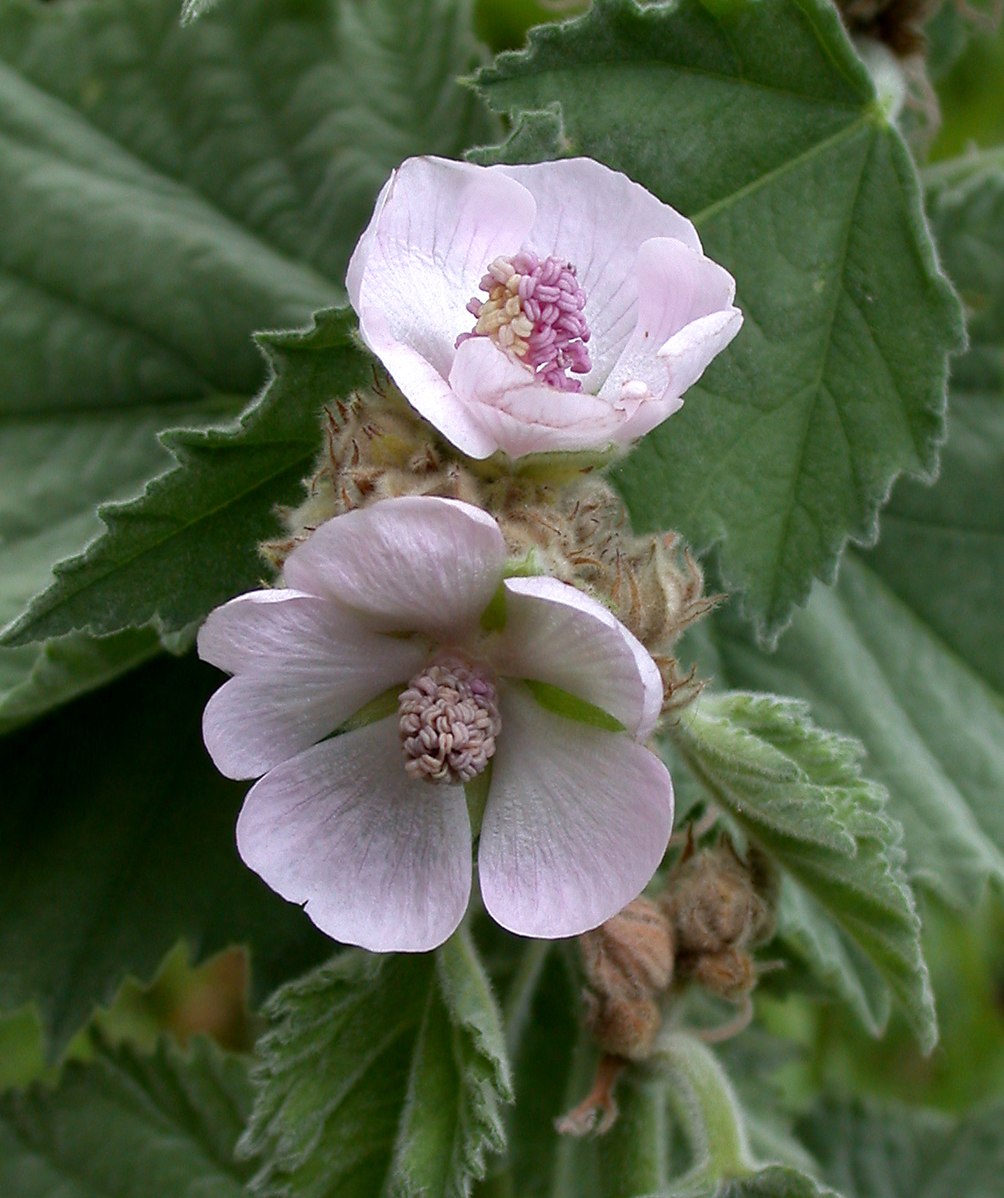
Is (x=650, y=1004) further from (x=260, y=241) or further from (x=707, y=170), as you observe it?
(x=260, y=241)

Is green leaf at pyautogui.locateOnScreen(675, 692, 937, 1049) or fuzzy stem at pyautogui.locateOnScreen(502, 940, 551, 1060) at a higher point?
green leaf at pyautogui.locateOnScreen(675, 692, 937, 1049)

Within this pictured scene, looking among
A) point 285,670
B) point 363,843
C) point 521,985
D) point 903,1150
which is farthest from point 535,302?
point 903,1150

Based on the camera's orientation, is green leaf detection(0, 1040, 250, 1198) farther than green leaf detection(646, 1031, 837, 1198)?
Yes

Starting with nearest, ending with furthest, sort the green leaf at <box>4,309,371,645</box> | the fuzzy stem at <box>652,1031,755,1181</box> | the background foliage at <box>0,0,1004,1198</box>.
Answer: the green leaf at <box>4,309,371,645</box>
the background foliage at <box>0,0,1004,1198</box>
the fuzzy stem at <box>652,1031,755,1181</box>

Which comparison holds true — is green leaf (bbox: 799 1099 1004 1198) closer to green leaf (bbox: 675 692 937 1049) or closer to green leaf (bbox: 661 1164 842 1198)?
green leaf (bbox: 661 1164 842 1198)

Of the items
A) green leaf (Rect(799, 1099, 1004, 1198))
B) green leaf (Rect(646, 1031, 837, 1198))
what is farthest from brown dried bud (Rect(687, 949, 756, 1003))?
green leaf (Rect(799, 1099, 1004, 1198))

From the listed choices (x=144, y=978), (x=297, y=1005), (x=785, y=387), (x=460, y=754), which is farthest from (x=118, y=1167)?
(x=785, y=387)
